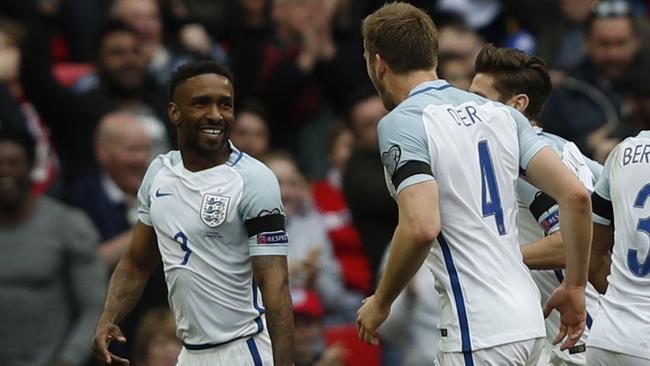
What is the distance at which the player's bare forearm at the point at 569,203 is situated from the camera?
22.9 ft

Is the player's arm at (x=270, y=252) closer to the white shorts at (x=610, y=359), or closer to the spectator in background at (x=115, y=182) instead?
the white shorts at (x=610, y=359)

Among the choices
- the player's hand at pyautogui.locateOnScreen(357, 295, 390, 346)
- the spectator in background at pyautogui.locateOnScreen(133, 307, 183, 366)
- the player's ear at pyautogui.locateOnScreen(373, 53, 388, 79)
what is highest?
the player's ear at pyautogui.locateOnScreen(373, 53, 388, 79)

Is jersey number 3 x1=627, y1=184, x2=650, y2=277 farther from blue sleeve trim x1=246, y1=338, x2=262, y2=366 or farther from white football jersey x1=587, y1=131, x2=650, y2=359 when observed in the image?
blue sleeve trim x1=246, y1=338, x2=262, y2=366

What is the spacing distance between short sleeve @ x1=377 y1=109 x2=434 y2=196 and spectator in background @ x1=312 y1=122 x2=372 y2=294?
17.6 feet

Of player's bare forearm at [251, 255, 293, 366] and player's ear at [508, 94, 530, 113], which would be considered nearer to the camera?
player's bare forearm at [251, 255, 293, 366]

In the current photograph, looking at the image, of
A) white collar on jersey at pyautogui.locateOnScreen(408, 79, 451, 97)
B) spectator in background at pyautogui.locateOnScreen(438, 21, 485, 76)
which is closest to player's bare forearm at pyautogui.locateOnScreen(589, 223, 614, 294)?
white collar on jersey at pyautogui.locateOnScreen(408, 79, 451, 97)

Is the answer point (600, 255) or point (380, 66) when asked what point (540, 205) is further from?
point (380, 66)

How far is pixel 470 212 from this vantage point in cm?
708

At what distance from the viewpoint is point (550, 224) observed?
7.64 meters

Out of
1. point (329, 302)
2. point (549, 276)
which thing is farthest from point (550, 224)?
point (329, 302)

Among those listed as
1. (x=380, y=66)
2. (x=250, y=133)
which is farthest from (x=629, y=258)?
(x=250, y=133)

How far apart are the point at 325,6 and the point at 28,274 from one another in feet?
15.8

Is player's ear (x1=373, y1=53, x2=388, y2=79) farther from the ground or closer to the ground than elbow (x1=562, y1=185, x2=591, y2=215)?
farther from the ground

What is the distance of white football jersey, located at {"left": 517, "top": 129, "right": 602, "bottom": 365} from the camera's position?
776 cm
